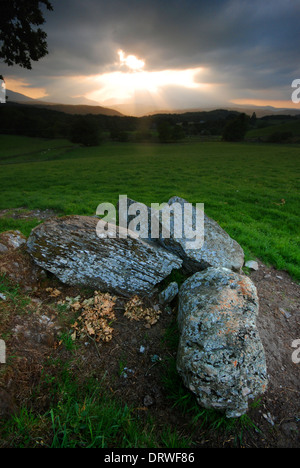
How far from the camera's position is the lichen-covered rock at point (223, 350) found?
330cm

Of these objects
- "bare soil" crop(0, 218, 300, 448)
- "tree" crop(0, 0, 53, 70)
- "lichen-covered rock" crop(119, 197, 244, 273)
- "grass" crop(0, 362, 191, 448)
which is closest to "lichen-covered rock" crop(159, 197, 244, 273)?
"lichen-covered rock" crop(119, 197, 244, 273)

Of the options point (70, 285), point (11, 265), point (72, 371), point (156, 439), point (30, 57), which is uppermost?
point (30, 57)

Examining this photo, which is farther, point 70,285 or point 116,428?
point 70,285

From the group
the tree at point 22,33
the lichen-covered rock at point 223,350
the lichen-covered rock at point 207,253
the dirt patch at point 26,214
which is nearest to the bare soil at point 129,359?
the lichen-covered rock at point 223,350

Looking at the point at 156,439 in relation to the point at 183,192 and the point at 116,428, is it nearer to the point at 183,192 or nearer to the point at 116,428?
the point at 116,428

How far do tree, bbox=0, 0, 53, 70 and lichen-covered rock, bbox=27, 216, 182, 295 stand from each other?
1329 cm

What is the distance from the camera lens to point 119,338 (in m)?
4.51

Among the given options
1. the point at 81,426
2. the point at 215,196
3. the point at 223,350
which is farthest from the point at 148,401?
the point at 215,196

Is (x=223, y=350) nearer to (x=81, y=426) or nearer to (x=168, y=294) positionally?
(x=168, y=294)

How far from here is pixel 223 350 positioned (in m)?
3.48

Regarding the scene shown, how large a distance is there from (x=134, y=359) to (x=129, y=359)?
92 millimetres

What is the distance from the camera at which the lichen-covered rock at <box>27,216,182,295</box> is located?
5180 millimetres

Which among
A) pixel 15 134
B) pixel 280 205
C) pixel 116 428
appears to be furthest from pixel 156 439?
pixel 15 134

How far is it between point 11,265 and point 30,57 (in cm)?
1450
